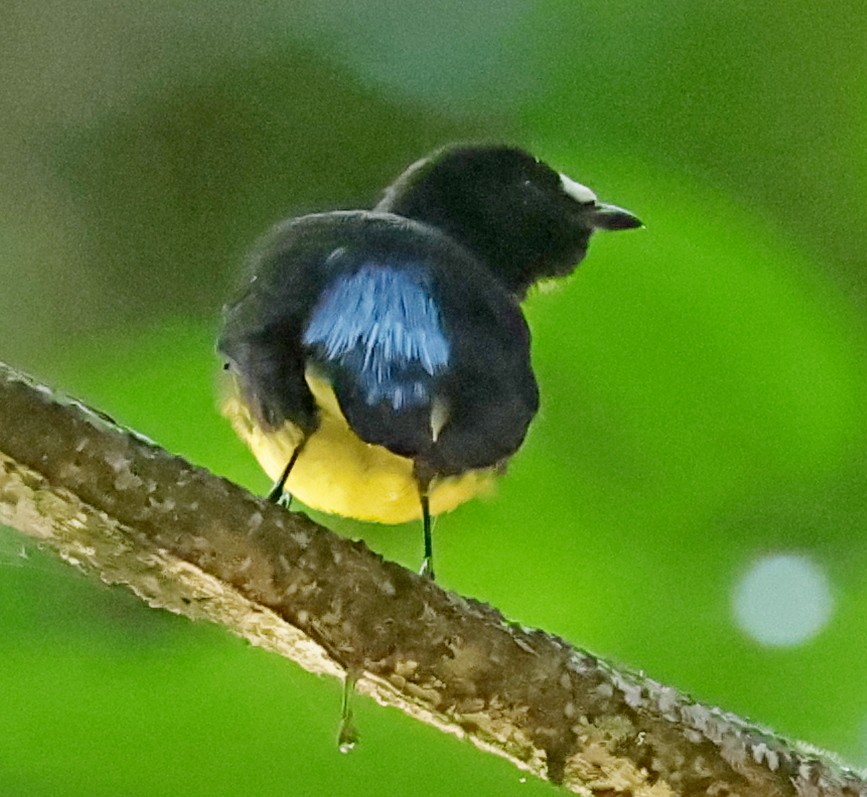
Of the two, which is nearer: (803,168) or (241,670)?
(241,670)

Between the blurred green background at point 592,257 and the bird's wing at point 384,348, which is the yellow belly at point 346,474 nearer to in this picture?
the bird's wing at point 384,348

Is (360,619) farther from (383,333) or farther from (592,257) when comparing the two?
(592,257)

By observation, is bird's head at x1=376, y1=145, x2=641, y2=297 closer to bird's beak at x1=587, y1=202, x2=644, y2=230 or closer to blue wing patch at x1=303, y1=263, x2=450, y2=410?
bird's beak at x1=587, y1=202, x2=644, y2=230

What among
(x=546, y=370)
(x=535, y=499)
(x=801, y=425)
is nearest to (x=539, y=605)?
(x=535, y=499)

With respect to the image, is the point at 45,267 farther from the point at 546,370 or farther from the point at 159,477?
the point at 159,477

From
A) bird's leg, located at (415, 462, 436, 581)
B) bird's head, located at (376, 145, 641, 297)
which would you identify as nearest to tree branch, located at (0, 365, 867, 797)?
bird's leg, located at (415, 462, 436, 581)

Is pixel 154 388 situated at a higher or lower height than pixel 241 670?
higher

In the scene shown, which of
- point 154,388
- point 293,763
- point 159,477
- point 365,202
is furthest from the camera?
point 365,202
